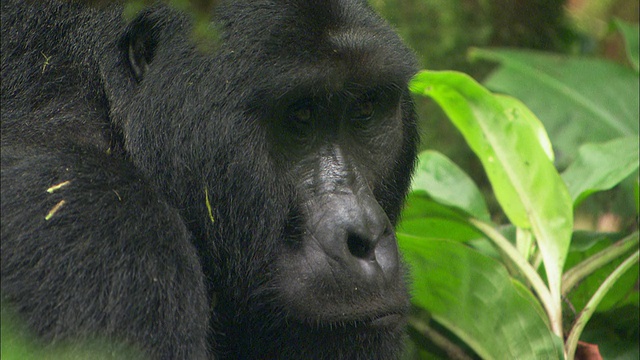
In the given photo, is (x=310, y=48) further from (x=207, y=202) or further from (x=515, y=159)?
(x=515, y=159)

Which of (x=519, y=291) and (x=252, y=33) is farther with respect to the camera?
(x=519, y=291)

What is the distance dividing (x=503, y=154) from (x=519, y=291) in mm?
746

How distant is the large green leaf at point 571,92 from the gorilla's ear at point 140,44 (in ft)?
10.5

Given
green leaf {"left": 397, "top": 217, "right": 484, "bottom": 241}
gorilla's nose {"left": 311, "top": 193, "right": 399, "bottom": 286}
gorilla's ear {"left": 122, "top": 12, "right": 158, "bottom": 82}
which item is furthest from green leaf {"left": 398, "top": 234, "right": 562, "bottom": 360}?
gorilla's ear {"left": 122, "top": 12, "right": 158, "bottom": 82}

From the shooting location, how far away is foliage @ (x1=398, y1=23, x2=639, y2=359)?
3688mm

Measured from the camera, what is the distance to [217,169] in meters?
3.04

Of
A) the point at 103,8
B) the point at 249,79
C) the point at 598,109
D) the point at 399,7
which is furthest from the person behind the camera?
the point at 399,7

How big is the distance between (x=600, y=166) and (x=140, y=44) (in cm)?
239

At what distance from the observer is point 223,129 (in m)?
2.99

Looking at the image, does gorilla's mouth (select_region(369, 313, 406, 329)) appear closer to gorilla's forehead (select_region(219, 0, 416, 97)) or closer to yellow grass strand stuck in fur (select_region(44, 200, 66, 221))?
gorilla's forehead (select_region(219, 0, 416, 97))

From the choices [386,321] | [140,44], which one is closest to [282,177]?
[386,321]

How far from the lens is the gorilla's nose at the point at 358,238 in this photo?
288 centimetres

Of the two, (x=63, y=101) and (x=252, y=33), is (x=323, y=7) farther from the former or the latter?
(x=63, y=101)

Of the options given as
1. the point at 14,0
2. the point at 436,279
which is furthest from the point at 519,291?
Answer: the point at 14,0
